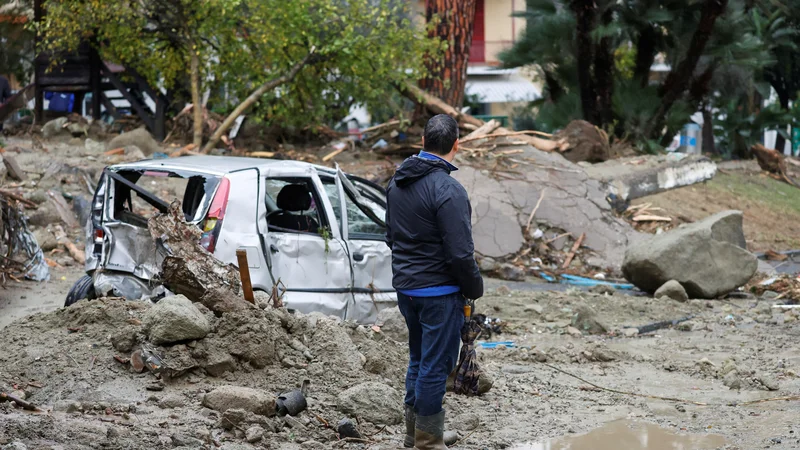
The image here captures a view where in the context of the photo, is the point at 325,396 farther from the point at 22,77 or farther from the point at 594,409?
the point at 22,77

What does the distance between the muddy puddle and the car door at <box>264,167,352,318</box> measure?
2684 millimetres

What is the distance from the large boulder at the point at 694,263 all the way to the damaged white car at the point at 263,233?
4.93 metres

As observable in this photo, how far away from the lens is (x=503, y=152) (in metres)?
17.5

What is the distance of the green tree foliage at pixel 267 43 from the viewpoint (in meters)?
16.6

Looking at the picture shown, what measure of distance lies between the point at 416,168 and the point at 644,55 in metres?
21.8

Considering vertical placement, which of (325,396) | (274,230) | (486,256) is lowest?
(486,256)

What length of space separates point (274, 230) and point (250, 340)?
6.14 feet

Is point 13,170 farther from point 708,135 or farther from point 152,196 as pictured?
point 708,135

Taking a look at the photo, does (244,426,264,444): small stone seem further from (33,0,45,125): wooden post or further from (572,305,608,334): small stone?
(33,0,45,125): wooden post

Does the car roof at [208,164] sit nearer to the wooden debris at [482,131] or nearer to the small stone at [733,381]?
the small stone at [733,381]

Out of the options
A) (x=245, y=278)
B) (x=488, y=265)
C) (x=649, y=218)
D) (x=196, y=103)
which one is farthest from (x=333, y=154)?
(x=245, y=278)

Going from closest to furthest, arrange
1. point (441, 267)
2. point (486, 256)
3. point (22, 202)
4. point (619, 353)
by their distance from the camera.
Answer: point (441, 267) < point (619, 353) < point (22, 202) < point (486, 256)

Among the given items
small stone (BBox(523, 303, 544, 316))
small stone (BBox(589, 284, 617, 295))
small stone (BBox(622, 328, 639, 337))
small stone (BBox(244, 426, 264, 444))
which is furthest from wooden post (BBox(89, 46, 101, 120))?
small stone (BBox(244, 426, 264, 444))

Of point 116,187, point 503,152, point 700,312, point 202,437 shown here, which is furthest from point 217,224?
point 503,152
